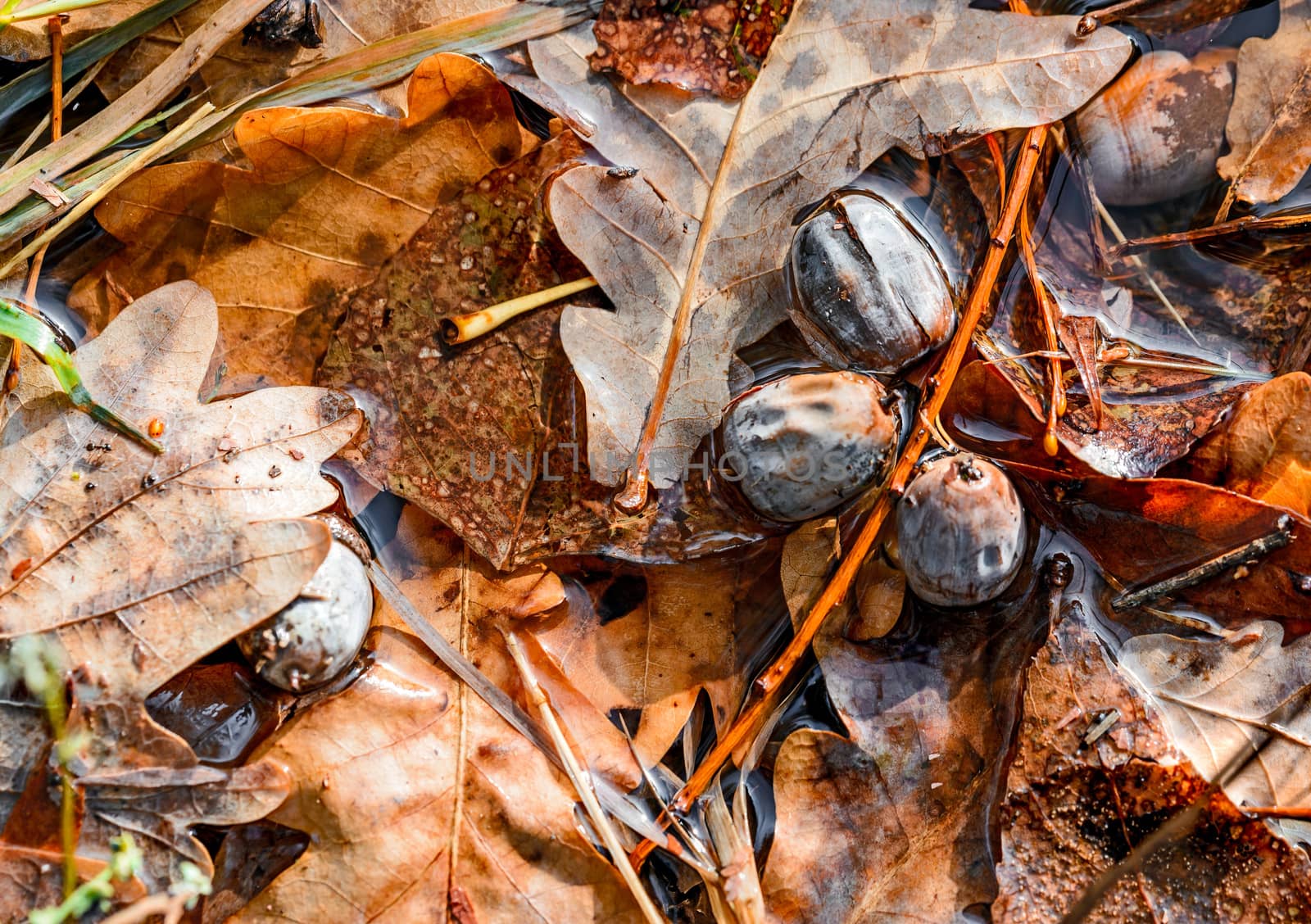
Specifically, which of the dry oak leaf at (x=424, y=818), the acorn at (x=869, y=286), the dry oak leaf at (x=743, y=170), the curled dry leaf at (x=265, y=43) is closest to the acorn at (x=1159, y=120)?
the dry oak leaf at (x=743, y=170)

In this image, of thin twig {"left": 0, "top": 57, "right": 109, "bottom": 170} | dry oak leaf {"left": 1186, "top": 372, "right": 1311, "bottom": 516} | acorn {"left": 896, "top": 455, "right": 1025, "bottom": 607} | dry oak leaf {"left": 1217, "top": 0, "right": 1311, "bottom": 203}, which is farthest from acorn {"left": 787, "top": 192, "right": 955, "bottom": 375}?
thin twig {"left": 0, "top": 57, "right": 109, "bottom": 170}

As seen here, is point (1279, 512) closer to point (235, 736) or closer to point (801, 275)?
point (801, 275)

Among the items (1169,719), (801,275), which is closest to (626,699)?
(801,275)

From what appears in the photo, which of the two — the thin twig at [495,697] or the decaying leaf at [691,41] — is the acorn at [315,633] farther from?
the decaying leaf at [691,41]

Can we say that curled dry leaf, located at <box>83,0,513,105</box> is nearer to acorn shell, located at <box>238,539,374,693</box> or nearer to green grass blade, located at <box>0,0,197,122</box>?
green grass blade, located at <box>0,0,197,122</box>

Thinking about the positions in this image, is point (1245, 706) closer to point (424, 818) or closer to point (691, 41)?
point (424, 818)

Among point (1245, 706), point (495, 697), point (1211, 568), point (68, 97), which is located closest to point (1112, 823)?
point (1245, 706)
